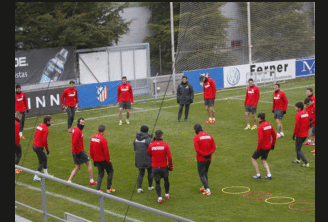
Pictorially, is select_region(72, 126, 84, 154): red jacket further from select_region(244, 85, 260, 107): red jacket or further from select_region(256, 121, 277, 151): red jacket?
select_region(244, 85, 260, 107): red jacket

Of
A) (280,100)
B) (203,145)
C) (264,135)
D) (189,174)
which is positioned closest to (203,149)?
(203,145)

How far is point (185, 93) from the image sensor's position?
17.5 meters

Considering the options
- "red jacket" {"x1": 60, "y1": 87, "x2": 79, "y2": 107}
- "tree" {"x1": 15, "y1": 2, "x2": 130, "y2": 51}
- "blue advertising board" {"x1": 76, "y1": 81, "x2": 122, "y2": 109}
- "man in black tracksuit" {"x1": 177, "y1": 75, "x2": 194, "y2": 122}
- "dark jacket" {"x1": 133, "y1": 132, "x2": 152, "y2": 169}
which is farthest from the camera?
"tree" {"x1": 15, "y1": 2, "x2": 130, "y2": 51}

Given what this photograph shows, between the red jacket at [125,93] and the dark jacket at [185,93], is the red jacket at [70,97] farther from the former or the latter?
the dark jacket at [185,93]

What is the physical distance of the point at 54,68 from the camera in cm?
2389

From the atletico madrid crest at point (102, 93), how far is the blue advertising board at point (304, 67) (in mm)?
14361

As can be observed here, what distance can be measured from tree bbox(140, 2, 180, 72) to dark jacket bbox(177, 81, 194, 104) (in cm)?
1684

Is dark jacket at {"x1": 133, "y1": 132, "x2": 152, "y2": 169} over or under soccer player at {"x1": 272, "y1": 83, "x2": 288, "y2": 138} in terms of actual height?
under

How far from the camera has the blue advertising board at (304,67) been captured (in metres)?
29.7

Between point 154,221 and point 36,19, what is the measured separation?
22399 millimetres

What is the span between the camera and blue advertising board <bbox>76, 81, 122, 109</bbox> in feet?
72.4

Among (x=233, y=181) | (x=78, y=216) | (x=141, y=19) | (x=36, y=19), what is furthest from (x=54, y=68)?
(x=78, y=216)

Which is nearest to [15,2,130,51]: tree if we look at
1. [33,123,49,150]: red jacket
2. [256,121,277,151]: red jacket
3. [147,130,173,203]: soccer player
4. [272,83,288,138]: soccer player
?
[272,83,288,138]: soccer player

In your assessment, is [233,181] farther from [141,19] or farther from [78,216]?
[141,19]
